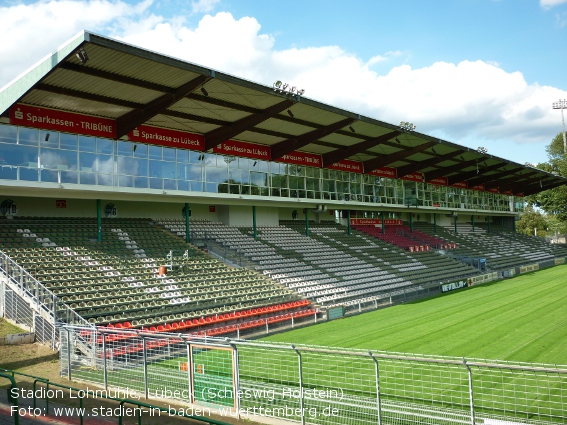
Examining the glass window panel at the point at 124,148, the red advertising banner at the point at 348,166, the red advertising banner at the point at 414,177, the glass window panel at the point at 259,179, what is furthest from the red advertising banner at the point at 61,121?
the red advertising banner at the point at 414,177

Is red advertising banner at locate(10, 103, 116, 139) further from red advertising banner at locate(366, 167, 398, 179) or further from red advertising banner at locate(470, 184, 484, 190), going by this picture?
red advertising banner at locate(470, 184, 484, 190)

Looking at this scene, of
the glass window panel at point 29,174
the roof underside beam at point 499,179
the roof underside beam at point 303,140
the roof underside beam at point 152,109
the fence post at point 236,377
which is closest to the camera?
the fence post at point 236,377

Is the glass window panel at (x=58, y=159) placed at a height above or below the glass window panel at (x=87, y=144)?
below

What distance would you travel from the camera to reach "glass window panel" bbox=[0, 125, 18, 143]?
17359 millimetres

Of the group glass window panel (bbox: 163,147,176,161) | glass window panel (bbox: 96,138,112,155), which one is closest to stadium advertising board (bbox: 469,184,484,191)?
glass window panel (bbox: 163,147,176,161)

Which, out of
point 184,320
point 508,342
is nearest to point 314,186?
point 184,320

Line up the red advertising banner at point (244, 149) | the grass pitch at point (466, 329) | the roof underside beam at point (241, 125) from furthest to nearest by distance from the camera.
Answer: the red advertising banner at point (244, 149) → the roof underside beam at point (241, 125) → the grass pitch at point (466, 329)

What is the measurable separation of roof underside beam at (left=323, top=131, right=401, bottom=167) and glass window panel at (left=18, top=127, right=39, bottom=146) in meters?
18.3

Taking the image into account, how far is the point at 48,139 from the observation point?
60.7 feet

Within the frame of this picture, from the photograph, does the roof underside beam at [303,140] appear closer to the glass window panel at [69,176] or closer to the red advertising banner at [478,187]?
the glass window panel at [69,176]

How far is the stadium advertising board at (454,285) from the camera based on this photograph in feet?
97.3

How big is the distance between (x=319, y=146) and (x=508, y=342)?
18.3 meters

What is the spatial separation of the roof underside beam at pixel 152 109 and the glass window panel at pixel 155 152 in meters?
1.62

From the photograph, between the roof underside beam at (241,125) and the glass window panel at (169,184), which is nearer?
the glass window panel at (169,184)
